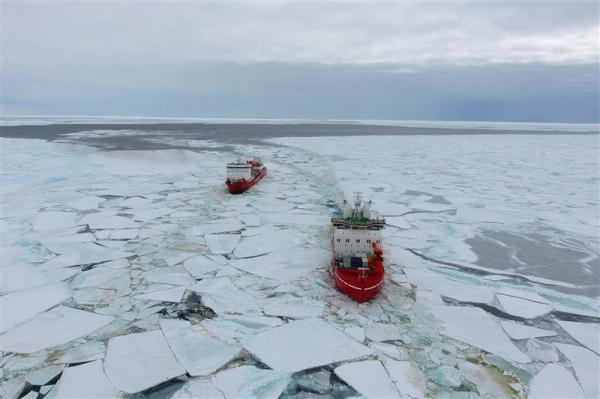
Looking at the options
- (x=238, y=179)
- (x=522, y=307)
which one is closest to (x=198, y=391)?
(x=522, y=307)

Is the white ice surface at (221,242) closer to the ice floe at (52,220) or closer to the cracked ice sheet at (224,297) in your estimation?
the cracked ice sheet at (224,297)

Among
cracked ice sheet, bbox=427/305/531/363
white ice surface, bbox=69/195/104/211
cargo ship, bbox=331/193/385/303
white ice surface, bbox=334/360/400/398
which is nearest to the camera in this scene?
white ice surface, bbox=334/360/400/398

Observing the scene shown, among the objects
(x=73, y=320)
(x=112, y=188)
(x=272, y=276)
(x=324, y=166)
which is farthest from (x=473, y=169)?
(x=73, y=320)

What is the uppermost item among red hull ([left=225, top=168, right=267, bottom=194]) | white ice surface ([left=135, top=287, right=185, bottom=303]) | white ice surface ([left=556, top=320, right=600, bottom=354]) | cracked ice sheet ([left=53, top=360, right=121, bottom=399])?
red hull ([left=225, top=168, right=267, bottom=194])

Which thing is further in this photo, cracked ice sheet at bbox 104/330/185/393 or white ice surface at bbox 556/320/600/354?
white ice surface at bbox 556/320/600/354

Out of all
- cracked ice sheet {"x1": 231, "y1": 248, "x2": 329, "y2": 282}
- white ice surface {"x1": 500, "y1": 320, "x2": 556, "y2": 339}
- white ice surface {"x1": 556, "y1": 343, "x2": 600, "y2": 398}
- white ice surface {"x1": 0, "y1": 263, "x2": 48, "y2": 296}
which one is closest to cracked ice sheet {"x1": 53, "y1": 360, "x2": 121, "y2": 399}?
white ice surface {"x1": 0, "y1": 263, "x2": 48, "y2": 296}

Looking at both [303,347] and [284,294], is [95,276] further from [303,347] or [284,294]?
[303,347]

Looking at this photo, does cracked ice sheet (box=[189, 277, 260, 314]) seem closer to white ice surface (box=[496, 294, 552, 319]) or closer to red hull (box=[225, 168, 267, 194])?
white ice surface (box=[496, 294, 552, 319])
